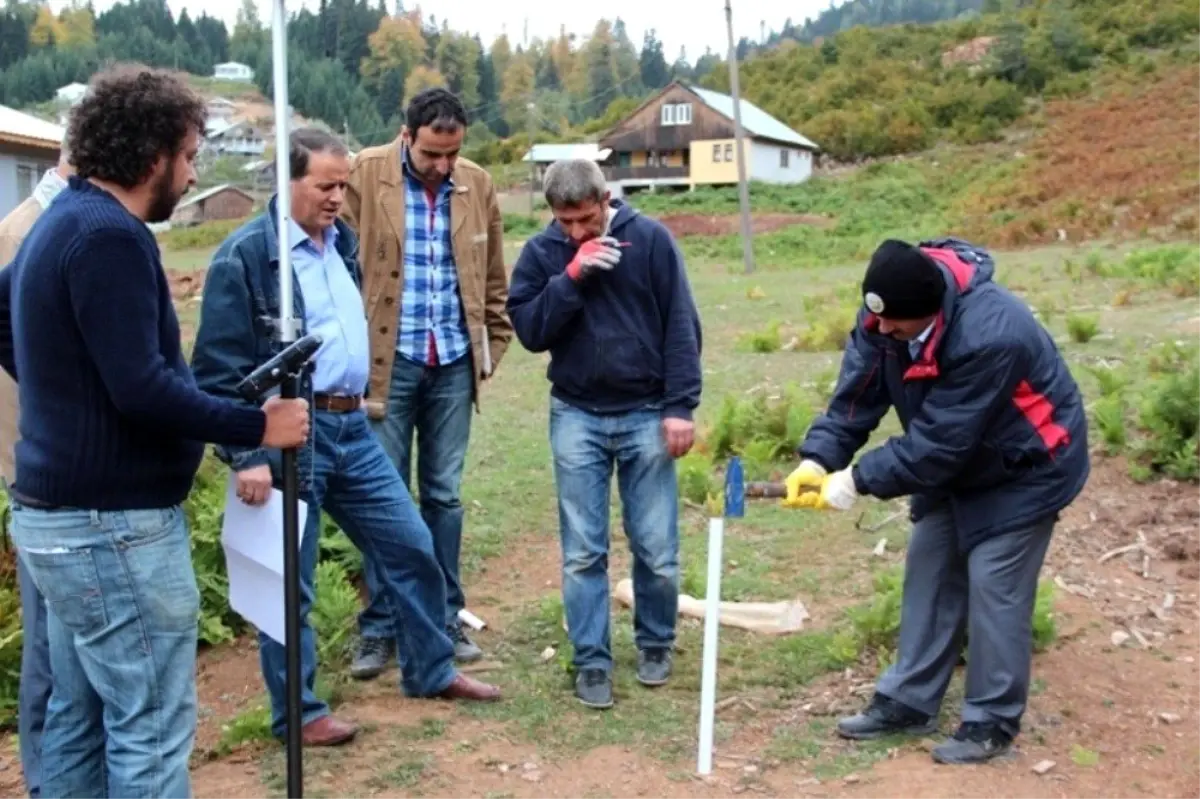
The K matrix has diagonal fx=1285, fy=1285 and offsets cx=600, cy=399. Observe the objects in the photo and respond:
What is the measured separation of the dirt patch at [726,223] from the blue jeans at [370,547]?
3232 centimetres

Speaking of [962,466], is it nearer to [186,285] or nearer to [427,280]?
[427,280]

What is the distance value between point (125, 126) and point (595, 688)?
2718 mm

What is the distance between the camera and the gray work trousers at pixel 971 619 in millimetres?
4086

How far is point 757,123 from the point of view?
5378cm

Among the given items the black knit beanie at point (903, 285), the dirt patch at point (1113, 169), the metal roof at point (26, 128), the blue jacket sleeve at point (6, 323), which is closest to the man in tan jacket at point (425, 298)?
the blue jacket sleeve at point (6, 323)

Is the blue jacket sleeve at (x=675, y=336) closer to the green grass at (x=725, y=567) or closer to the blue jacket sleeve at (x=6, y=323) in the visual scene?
the green grass at (x=725, y=567)

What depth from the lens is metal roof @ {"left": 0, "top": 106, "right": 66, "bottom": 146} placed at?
1780 cm

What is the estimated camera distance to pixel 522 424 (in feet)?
34.5

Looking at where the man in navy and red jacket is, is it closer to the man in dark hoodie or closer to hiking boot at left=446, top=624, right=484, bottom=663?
the man in dark hoodie

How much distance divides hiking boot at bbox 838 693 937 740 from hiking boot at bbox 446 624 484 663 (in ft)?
5.19

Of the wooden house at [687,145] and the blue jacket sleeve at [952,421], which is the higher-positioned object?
the wooden house at [687,145]

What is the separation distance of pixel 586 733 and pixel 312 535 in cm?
118

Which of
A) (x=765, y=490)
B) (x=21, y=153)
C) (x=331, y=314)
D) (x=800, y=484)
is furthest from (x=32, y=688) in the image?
(x=21, y=153)

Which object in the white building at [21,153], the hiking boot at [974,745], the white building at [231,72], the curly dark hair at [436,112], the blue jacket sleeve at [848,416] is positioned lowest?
the hiking boot at [974,745]
